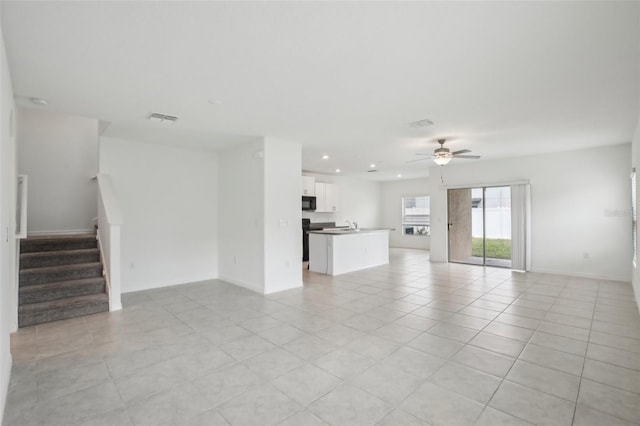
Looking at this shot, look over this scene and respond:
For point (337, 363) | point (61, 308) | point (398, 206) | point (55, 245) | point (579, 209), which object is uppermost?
point (398, 206)

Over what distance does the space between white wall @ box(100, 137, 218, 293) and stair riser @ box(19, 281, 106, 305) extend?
2.63 feet

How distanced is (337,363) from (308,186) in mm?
6642

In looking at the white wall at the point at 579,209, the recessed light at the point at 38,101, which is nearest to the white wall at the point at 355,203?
the white wall at the point at 579,209


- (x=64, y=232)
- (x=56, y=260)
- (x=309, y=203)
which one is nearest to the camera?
(x=56, y=260)

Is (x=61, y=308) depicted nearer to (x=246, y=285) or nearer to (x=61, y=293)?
(x=61, y=293)

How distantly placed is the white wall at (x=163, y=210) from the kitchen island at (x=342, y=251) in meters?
2.24

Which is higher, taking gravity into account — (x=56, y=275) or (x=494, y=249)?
(x=56, y=275)

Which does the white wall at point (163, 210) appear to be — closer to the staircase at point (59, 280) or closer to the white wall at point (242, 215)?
the white wall at point (242, 215)

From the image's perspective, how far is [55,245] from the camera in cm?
491

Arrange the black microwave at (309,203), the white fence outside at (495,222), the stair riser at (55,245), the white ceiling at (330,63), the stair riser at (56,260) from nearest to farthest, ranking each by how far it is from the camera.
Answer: the white ceiling at (330,63), the stair riser at (56,260), the stair riser at (55,245), the white fence outside at (495,222), the black microwave at (309,203)

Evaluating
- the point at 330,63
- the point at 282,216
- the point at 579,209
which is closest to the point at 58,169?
Result: the point at 282,216

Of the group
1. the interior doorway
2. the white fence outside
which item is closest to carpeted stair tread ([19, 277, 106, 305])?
the interior doorway

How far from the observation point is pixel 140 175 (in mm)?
5539

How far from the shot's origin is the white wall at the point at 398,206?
11.3 meters
